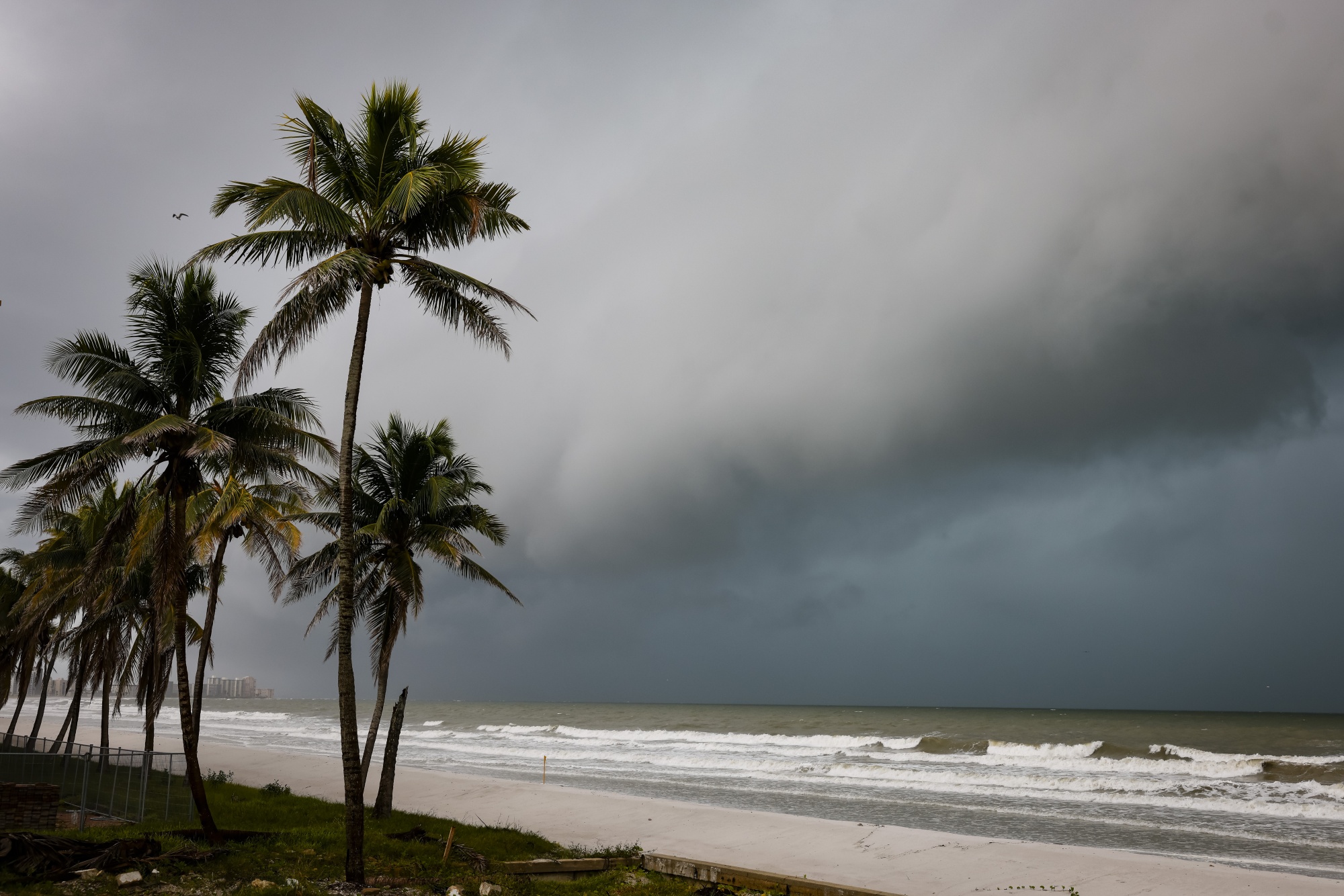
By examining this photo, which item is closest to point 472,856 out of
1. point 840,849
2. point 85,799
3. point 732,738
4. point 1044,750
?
point 85,799

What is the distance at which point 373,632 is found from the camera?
1742cm

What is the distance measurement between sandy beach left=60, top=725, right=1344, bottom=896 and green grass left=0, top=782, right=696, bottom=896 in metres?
3.01

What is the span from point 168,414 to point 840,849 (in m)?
14.1

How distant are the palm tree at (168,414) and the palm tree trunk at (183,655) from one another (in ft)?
0.08

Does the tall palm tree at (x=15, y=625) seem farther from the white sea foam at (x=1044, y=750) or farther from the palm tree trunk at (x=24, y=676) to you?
the white sea foam at (x=1044, y=750)

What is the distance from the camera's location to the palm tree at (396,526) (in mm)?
16812

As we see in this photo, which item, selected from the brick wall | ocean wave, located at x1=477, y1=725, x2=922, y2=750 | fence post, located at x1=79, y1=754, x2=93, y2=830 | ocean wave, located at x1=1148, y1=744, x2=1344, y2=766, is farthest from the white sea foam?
the brick wall

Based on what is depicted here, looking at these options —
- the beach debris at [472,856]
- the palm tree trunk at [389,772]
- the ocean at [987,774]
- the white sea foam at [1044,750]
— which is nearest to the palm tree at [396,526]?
the palm tree trunk at [389,772]

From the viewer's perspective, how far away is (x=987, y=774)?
31.6 metres

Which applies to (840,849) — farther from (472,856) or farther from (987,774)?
(987,774)

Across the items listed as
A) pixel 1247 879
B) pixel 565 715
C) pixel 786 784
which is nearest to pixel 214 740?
pixel 786 784

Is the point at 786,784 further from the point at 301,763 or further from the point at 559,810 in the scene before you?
the point at 301,763

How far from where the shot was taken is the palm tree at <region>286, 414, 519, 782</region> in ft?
55.2

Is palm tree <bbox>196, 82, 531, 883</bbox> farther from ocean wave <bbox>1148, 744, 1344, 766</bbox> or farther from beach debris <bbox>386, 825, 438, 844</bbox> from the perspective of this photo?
ocean wave <bbox>1148, 744, 1344, 766</bbox>
